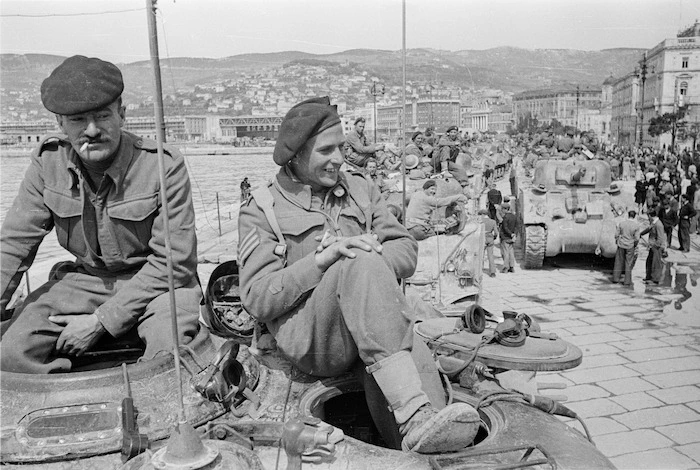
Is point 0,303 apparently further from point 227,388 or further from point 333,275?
point 333,275

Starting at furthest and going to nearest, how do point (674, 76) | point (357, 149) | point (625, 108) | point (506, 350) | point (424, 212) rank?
point (625, 108), point (674, 76), point (357, 149), point (424, 212), point (506, 350)

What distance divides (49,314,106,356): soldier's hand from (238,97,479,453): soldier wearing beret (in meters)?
0.65

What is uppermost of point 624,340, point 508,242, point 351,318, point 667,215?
point 351,318

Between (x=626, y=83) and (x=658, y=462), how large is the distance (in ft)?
167

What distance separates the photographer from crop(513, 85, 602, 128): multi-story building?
5984 cm

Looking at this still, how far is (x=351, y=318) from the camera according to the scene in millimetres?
2521

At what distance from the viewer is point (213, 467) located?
2.03 m

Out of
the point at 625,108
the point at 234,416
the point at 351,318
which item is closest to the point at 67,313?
the point at 234,416

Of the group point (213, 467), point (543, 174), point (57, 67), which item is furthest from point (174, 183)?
point (543, 174)

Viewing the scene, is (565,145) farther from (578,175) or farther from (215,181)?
(215,181)

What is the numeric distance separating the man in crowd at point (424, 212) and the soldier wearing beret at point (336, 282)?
20.6 ft

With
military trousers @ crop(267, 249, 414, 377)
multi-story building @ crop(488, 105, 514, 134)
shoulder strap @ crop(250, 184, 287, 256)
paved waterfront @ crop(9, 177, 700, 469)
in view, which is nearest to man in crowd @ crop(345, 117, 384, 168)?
paved waterfront @ crop(9, 177, 700, 469)

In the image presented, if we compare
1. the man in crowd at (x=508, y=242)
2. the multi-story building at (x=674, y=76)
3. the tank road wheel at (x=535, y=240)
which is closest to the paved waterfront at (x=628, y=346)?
the man in crowd at (x=508, y=242)

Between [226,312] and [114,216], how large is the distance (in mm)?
794
